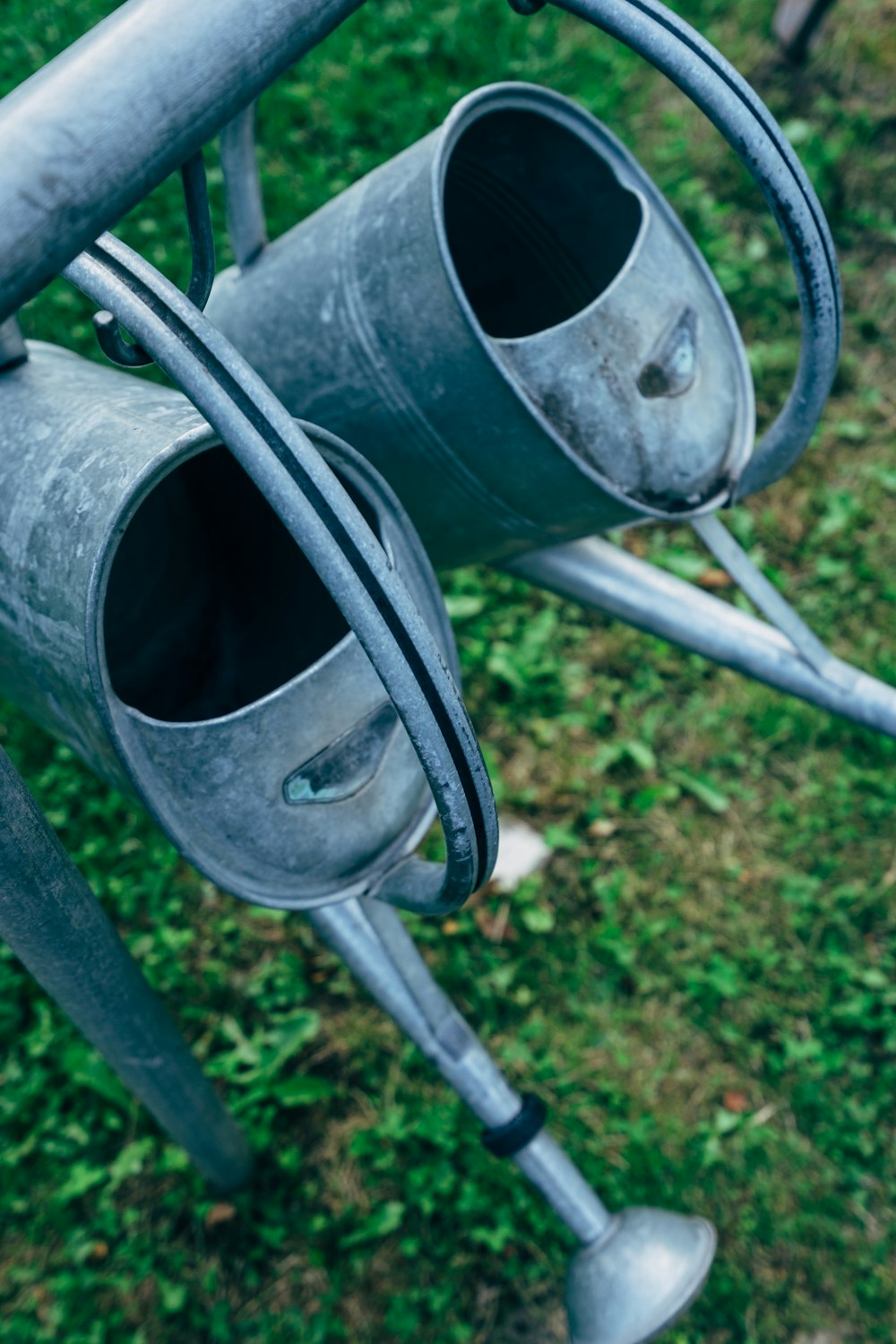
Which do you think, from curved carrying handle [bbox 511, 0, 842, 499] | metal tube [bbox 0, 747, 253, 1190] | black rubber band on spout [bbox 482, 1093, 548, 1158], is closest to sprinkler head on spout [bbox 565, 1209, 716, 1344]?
black rubber band on spout [bbox 482, 1093, 548, 1158]

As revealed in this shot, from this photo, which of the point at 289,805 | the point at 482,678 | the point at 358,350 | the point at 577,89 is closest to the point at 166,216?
the point at 577,89

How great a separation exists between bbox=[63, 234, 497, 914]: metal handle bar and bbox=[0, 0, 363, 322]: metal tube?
0.49 ft

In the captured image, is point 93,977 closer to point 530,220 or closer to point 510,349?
point 510,349

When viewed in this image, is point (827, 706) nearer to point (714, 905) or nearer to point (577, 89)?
point (714, 905)

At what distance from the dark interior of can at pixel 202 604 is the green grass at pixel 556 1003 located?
1.85ft

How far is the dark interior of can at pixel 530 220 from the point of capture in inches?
52.4

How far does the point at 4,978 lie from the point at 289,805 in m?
1.17

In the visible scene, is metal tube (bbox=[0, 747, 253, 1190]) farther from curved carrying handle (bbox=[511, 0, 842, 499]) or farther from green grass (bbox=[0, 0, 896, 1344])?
curved carrying handle (bbox=[511, 0, 842, 499])

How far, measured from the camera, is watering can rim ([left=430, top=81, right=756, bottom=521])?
1.08 meters

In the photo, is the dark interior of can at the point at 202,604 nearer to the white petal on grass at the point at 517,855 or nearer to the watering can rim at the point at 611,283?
the watering can rim at the point at 611,283

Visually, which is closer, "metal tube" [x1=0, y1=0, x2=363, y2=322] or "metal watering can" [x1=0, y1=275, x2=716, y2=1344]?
"metal tube" [x1=0, y1=0, x2=363, y2=322]

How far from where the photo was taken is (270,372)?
133 cm

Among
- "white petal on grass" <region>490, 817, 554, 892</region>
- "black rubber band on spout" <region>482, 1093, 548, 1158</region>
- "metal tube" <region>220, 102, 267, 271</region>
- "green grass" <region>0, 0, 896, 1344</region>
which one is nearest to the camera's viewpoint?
"metal tube" <region>220, 102, 267, 271</region>

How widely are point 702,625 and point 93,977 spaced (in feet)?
3.01
